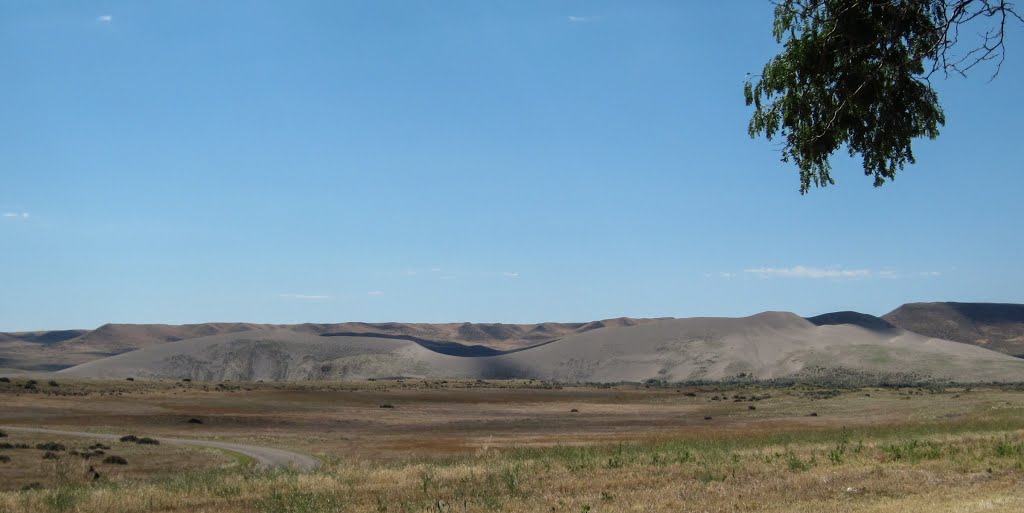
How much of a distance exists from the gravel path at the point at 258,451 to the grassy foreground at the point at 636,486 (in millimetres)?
5647

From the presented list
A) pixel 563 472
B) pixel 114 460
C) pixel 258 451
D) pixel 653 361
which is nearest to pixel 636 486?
pixel 563 472

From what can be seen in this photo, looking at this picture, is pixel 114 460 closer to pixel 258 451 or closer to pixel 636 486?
pixel 258 451

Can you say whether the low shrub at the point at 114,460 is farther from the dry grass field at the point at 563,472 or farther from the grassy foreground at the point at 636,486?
the grassy foreground at the point at 636,486

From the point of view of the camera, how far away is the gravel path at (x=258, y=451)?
3297 cm

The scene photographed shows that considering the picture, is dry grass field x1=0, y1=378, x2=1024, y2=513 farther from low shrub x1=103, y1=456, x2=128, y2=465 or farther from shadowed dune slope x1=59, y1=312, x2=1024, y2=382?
shadowed dune slope x1=59, y1=312, x2=1024, y2=382

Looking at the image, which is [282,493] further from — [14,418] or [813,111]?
[14,418]

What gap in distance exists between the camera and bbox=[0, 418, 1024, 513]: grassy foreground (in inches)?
616

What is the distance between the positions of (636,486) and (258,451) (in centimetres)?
2494

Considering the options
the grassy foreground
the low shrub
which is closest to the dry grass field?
the grassy foreground

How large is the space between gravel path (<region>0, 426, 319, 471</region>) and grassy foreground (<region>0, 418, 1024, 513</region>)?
222 inches

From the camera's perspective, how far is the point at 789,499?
51.5ft

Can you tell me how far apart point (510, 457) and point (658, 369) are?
152m

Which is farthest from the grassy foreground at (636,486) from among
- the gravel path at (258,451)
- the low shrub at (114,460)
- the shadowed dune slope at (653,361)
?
the shadowed dune slope at (653,361)

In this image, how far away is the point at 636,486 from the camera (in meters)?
19.1
